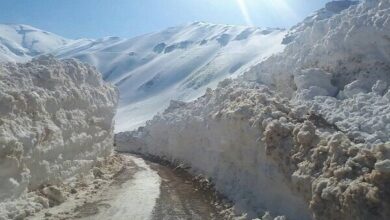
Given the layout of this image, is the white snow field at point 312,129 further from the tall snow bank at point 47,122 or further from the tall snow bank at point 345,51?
the tall snow bank at point 47,122

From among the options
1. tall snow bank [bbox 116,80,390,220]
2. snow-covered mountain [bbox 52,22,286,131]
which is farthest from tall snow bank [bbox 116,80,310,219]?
snow-covered mountain [bbox 52,22,286,131]

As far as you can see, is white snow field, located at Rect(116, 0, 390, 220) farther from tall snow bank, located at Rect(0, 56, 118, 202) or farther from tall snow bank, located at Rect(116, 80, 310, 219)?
tall snow bank, located at Rect(0, 56, 118, 202)

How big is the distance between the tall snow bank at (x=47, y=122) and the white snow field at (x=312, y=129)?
5.63 m

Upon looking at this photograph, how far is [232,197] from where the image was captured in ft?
55.7

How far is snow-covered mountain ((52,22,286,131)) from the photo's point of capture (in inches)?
4355

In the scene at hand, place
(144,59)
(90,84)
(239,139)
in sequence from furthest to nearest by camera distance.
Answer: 1. (144,59)
2. (90,84)
3. (239,139)

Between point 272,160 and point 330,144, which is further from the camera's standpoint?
point 272,160

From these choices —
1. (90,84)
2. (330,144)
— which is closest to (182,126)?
(90,84)

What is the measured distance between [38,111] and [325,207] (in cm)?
1031

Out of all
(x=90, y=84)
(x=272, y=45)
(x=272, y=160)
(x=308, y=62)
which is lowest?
(x=272, y=160)

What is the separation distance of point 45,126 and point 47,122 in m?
0.37

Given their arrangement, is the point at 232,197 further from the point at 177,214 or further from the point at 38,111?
the point at 38,111

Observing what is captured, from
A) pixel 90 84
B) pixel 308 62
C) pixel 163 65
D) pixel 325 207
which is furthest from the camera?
pixel 163 65

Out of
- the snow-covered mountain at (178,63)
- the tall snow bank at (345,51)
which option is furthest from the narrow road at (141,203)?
the snow-covered mountain at (178,63)
